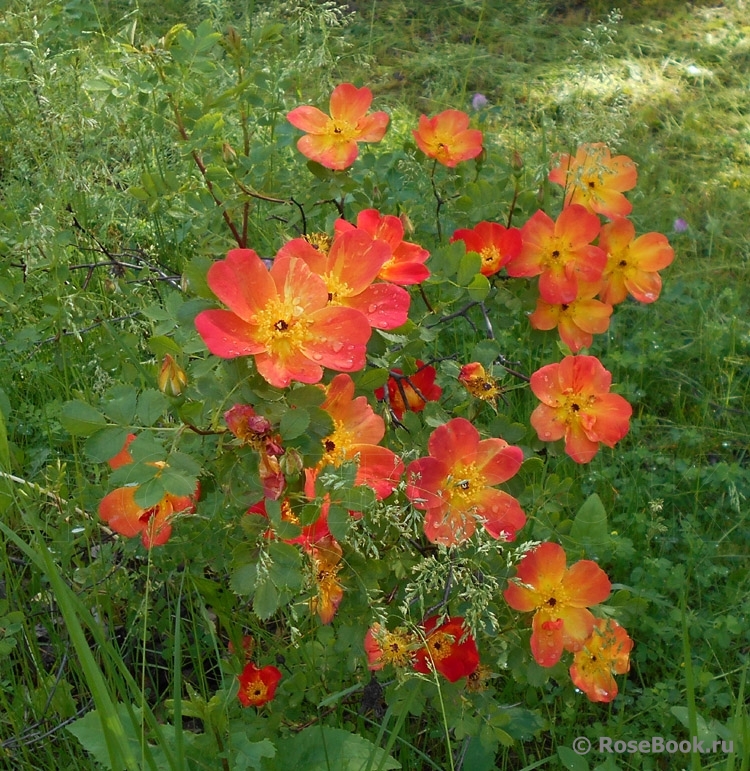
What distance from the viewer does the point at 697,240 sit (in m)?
2.84

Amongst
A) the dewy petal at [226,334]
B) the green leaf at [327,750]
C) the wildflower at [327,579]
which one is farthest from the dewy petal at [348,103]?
the green leaf at [327,750]

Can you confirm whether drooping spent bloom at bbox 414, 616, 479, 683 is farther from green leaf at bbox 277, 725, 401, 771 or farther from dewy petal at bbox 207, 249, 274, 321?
dewy petal at bbox 207, 249, 274, 321

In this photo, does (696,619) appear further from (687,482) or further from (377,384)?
(377,384)

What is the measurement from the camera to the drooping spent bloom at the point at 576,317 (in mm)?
1546

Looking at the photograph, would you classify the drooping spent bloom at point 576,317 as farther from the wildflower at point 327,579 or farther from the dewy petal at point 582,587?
the wildflower at point 327,579

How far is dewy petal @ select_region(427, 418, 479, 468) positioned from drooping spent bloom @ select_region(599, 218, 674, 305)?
500mm

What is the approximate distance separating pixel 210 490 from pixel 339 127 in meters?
0.67

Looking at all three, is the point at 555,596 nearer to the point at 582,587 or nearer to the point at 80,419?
the point at 582,587

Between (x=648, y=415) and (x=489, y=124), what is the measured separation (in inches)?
58.3

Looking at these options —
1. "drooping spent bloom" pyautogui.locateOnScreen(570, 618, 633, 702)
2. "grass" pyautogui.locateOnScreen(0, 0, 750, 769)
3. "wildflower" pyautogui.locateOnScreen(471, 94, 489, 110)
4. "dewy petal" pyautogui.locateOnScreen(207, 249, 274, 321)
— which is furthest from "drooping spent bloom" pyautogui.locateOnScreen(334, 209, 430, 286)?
"wildflower" pyautogui.locateOnScreen(471, 94, 489, 110)

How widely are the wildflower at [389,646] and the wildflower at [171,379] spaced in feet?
1.34

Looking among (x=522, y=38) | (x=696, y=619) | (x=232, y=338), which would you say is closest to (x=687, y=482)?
(x=696, y=619)

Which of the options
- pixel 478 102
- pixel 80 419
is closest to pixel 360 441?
pixel 80 419

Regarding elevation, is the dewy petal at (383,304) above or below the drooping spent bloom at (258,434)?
above
